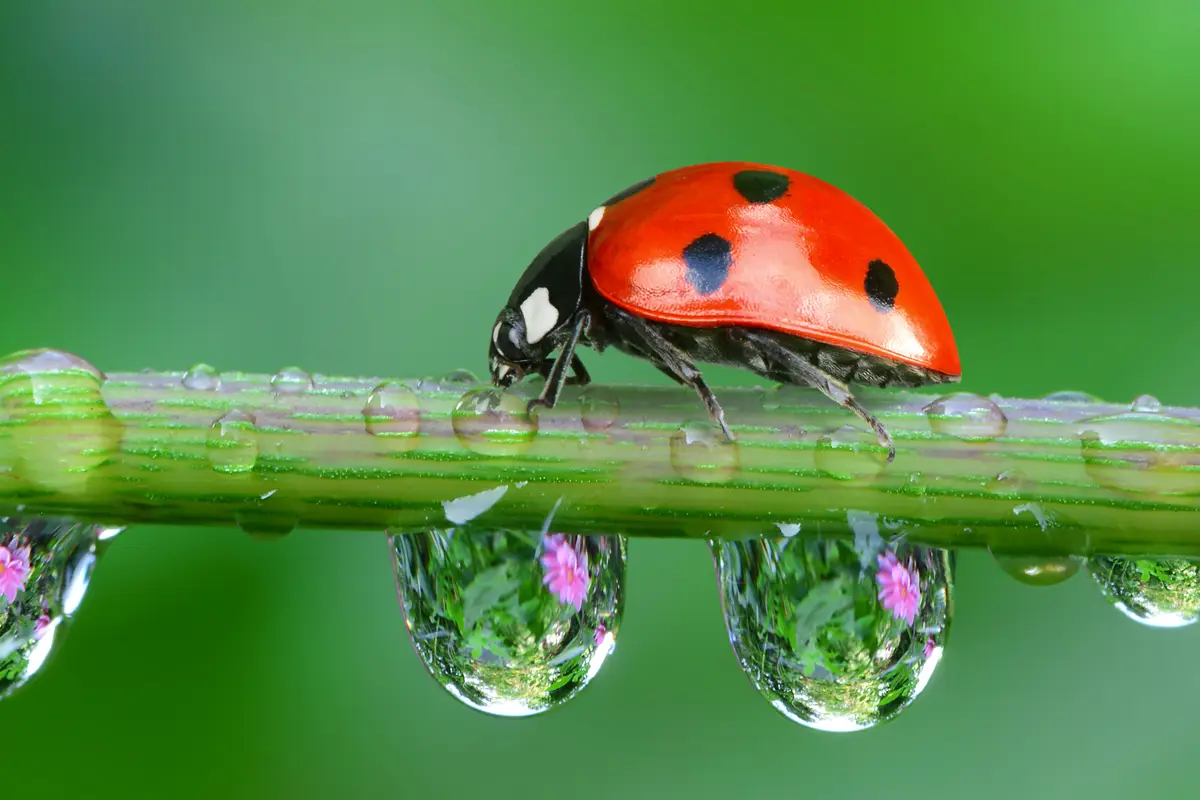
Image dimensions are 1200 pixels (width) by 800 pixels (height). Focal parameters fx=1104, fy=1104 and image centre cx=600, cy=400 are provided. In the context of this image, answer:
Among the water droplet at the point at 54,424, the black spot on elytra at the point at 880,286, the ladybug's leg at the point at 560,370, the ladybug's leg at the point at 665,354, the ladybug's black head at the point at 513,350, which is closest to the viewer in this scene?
the water droplet at the point at 54,424

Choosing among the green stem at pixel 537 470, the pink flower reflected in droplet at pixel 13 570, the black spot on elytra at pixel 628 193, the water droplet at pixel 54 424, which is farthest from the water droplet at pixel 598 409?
the black spot on elytra at pixel 628 193

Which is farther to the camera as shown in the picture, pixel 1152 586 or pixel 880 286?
pixel 880 286

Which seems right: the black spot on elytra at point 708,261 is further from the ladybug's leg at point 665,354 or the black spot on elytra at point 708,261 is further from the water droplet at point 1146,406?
the water droplet at point 1146,406

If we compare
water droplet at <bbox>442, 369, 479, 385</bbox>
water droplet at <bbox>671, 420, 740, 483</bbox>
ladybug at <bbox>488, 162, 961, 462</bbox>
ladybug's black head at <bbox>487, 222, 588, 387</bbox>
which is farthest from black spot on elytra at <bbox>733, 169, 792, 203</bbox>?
water droplet at <bbox>671, 420, 740, 483</bbox>

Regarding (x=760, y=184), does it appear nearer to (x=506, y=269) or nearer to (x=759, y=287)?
(x=759, y=287)

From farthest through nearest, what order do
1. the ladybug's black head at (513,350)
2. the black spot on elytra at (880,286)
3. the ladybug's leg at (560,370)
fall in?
1. the ladybug's black head at (513,350)
2. the black spot on elytra at (880,286)
3. the ladybug's leg at (560,370)

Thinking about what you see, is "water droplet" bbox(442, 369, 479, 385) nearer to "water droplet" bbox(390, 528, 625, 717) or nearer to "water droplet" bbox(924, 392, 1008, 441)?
"water droplet" bbox(390, 528, 625, 717)

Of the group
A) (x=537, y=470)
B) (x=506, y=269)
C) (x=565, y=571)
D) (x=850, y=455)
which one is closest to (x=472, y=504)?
(x=537, y=470)

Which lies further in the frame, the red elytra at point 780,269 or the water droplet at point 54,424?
the red elytra at point 780,269
